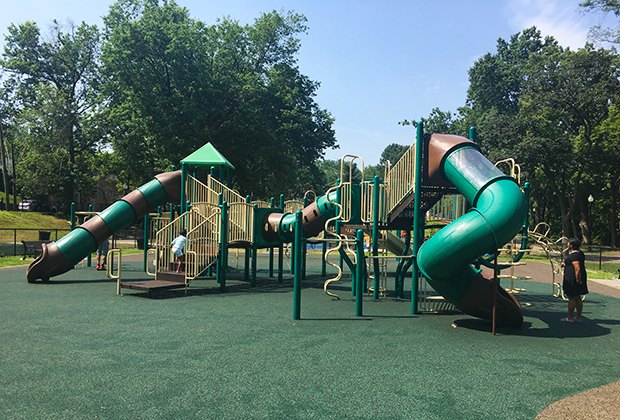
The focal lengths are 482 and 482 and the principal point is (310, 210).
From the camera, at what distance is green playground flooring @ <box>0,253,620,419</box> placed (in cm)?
489

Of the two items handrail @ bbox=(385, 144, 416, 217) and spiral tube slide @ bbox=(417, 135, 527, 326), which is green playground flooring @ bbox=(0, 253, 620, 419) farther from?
handrail @ bbox=(385, 144, 416, 217)

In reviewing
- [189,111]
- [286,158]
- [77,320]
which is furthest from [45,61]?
[77,320]

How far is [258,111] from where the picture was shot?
109 feet

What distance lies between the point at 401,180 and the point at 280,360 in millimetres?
5822

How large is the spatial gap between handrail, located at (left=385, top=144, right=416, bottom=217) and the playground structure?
0.08 ft

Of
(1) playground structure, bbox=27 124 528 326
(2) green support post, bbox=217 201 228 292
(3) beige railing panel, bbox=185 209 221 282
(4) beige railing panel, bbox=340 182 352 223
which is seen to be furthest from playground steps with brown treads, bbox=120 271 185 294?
(4) beige railing panel, bbox=340 182 352 223

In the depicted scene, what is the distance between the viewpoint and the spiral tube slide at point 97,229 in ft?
45.8

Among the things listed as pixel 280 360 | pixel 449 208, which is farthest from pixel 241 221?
pixel 280 360

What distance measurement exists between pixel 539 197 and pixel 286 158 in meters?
34.4

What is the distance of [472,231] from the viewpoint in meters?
7.93

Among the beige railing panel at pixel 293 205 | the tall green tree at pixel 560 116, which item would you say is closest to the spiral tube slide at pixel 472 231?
the beige railing panel at pixel 293 205

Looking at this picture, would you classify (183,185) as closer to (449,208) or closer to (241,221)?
(241,221)

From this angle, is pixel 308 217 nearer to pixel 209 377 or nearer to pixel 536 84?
pixel 209 377

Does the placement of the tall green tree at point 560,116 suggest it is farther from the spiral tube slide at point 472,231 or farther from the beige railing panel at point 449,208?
the spiral tube slide at point 472,231
